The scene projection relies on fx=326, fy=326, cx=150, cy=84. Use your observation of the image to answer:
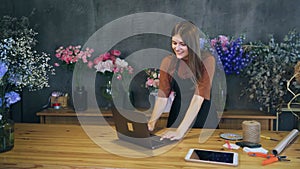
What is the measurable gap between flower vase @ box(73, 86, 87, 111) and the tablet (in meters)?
1.82

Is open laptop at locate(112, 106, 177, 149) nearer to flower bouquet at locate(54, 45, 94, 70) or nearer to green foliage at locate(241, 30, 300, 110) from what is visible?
green foliage at locate(241, 30, 300, 110)

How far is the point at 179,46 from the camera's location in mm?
2207

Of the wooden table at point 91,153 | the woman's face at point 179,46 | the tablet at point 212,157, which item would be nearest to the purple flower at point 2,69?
the wooden table at point 91,153

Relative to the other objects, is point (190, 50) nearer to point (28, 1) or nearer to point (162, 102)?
point (162, 102)

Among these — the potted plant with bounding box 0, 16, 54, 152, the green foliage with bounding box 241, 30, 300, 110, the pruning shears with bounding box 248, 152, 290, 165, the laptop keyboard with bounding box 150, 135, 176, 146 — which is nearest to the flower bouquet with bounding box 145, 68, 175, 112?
the green foliage with bounding box 241, 30, 300, 110

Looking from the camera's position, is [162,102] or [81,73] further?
[81,73]

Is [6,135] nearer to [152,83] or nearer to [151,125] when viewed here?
[151,125]

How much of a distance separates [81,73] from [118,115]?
5.75ft

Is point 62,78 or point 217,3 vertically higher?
point 217,3

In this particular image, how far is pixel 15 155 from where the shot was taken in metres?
1.64

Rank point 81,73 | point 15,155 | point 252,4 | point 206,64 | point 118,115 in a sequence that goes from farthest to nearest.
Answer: point 81,73
point 252,4
point 206,64
point 118,115
point 15,155

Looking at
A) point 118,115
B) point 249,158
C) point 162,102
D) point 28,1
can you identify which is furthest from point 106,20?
point 249,158

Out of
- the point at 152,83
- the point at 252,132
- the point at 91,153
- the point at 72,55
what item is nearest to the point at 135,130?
the point at 91,153

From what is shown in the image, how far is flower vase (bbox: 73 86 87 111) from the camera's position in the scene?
3.24 m
